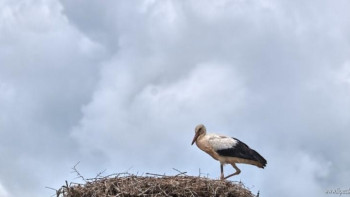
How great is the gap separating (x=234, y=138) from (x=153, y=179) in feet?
13.0

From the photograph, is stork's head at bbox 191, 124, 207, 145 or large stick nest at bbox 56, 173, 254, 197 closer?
large stick nest at bbox 56, 173, 254, 197

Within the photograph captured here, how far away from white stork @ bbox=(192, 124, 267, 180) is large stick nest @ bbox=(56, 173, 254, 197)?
301cm

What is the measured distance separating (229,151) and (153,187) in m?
3.90

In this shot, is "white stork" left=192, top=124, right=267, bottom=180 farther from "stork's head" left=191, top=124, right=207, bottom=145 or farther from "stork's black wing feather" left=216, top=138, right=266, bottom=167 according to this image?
"stork's head" left=191, top=124, right=207, bottom=145

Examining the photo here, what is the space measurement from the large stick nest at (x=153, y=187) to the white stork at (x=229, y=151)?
3012mm

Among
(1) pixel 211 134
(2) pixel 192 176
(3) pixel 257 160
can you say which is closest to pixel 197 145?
Result: (1) pixel 211 134

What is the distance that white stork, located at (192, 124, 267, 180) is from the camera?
15031mm

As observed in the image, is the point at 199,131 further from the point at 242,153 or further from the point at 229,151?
the point at 242,153

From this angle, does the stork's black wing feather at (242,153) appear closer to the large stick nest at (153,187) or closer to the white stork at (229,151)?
the white stork at (229,151)

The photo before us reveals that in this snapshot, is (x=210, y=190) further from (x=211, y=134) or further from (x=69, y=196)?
(x=211, y=134)

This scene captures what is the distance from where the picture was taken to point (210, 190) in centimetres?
1163

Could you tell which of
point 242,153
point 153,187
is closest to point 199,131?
point 242,153

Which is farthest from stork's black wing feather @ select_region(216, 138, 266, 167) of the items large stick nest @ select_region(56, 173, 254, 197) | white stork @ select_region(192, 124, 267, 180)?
large stick nest @ select_region(56, 173, 254, 197)

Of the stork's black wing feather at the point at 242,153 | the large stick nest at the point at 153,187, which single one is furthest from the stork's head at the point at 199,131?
the large stick nest at the point at 153,187
